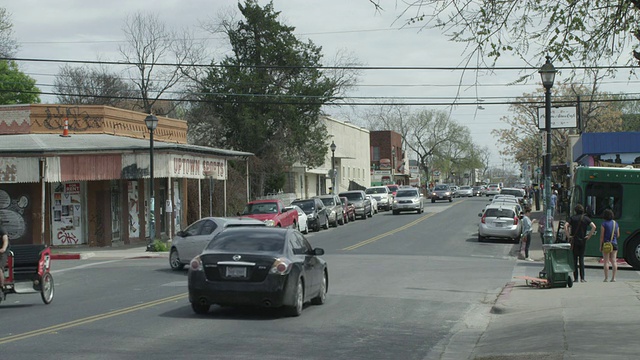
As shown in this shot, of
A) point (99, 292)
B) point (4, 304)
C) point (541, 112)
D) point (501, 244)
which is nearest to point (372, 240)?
point (501, 244)

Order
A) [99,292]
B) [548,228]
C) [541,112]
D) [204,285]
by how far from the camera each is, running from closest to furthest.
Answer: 1. [204,285]
2. [99,292]
3. [548,228]
4. [541,112]

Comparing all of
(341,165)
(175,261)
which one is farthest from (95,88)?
(175,261)

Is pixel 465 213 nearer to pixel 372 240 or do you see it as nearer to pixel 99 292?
pixel 372 240

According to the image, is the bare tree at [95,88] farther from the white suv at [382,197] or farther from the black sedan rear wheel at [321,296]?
the black sedan rear wheel at [321,296]

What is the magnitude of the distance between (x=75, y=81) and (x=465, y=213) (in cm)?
3791

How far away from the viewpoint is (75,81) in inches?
2945

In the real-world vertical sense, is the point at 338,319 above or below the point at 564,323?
below

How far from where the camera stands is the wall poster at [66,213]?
34250mm

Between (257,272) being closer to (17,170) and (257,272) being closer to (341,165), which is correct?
(17,170)

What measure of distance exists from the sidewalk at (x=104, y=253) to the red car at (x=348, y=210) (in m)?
18.2

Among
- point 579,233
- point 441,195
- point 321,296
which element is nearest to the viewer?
point 321,296

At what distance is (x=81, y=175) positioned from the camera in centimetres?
3294

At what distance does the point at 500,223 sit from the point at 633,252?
10347 millimetres

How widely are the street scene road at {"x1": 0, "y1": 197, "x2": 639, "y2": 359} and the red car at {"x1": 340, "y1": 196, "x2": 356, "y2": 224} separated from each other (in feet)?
84.0
